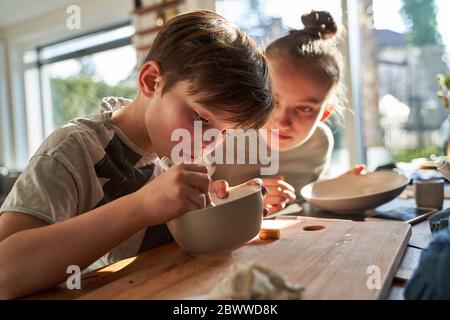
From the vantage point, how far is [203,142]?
821 mm

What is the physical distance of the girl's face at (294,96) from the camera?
1.20 m

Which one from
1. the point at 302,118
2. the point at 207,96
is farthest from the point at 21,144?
the point at 207,96

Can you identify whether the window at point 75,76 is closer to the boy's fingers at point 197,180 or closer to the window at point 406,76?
the window at point 406,76

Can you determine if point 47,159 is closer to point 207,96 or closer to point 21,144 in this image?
point 207,96

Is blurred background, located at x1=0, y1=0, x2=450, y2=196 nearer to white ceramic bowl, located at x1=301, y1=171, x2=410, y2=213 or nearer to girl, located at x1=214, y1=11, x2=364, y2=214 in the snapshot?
girl, located at x1=214, y1=11, x2=364, y2=214

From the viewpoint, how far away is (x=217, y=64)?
74 centimetres

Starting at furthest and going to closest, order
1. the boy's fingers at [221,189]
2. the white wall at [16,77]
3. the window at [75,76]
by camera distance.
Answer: the white wall at [16,77]
the window at [75,76]
the boy's fingers at [221,189]

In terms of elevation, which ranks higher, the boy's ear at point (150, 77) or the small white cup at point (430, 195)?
the boy's ear at point (150, 77)

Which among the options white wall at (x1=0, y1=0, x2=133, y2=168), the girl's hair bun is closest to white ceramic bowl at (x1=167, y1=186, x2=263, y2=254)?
the girl's hair bun

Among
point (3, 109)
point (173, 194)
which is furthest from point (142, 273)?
point (3, 109)

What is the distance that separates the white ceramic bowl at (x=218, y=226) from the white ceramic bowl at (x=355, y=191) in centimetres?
37

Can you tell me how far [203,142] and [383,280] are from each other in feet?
1.41

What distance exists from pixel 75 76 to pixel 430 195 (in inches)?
132

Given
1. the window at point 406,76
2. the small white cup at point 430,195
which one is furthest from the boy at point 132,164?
the window at point 406,76
